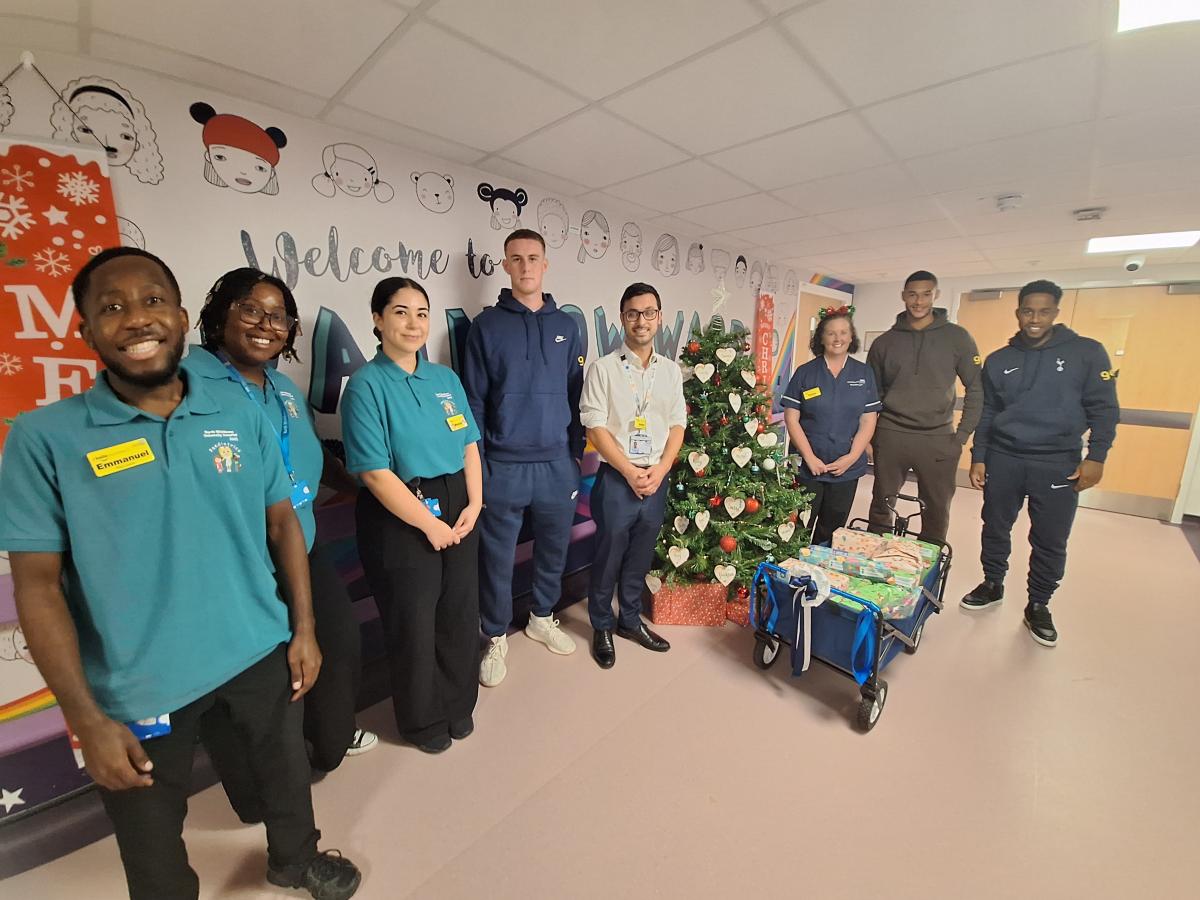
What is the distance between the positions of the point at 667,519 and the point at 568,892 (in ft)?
5.65

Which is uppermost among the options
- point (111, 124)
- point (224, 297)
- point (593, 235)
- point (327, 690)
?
point (593, 235)

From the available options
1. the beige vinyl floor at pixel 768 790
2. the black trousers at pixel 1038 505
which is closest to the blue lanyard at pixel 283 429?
the beige vinyl floor at pixel 768 790

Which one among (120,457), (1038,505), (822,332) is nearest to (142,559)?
(120,457)

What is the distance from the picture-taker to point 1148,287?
4805 millimetres

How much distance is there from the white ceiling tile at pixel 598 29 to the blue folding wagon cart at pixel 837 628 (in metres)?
1.90

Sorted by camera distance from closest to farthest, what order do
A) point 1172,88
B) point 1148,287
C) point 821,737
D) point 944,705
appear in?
point 1172,88
point 821,737
point 944,705
point 1148,287

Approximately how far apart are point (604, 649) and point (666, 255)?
267cm

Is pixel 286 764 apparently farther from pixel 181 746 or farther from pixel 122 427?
pixel 122 427

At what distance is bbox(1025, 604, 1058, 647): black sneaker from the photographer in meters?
2.59

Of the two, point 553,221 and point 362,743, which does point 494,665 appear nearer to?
point 362,743

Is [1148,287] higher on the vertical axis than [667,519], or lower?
higher

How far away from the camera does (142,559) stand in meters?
0.96

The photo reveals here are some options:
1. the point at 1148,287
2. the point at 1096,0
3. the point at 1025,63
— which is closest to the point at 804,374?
the point at 1025,63

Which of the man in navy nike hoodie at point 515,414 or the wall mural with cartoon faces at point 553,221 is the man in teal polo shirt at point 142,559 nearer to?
the man in navy nike hoodie at point 515,414
